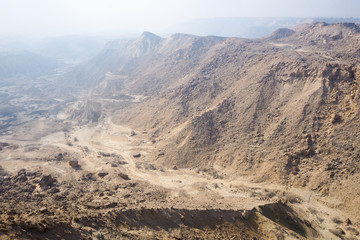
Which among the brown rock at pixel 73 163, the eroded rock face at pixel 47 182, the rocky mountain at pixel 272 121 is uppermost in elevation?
the rocky mountain at pixel 272 121

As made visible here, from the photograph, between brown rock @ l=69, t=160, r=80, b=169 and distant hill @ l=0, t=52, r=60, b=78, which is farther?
distant hill @ l=0, t=52, r=60, b=78

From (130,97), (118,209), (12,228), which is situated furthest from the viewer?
(130,97)

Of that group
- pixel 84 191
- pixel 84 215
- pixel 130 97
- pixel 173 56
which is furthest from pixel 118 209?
pixel 173 56

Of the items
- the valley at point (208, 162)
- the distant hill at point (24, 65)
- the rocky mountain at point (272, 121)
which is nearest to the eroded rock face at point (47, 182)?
the valley at point (208, 162)

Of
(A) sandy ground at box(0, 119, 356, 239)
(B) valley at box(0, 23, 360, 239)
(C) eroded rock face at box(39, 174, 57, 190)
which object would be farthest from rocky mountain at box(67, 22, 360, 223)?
(C) eroded rock face at box(39, 174, 57, 190)

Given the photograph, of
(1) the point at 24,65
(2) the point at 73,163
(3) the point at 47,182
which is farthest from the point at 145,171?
(1) the point at 24,65

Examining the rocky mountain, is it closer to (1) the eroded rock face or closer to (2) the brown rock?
(2) the brown rock

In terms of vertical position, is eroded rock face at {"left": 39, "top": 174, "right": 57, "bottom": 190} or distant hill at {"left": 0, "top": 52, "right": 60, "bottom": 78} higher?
distant hill at {"left": 0, "top": 52, "right": 60, "bottom": 78}

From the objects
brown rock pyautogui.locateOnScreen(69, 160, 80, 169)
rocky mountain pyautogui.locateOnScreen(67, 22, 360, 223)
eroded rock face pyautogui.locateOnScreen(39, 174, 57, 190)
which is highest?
rocky mountain pyautogui.locateOnScreen(67, 22, 360, 223)

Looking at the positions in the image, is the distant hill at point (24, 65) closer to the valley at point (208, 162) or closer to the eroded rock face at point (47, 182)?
the valley at point (208, 162)

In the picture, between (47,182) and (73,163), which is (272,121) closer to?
(73,163)

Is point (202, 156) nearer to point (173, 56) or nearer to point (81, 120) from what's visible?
point (81, 120)
